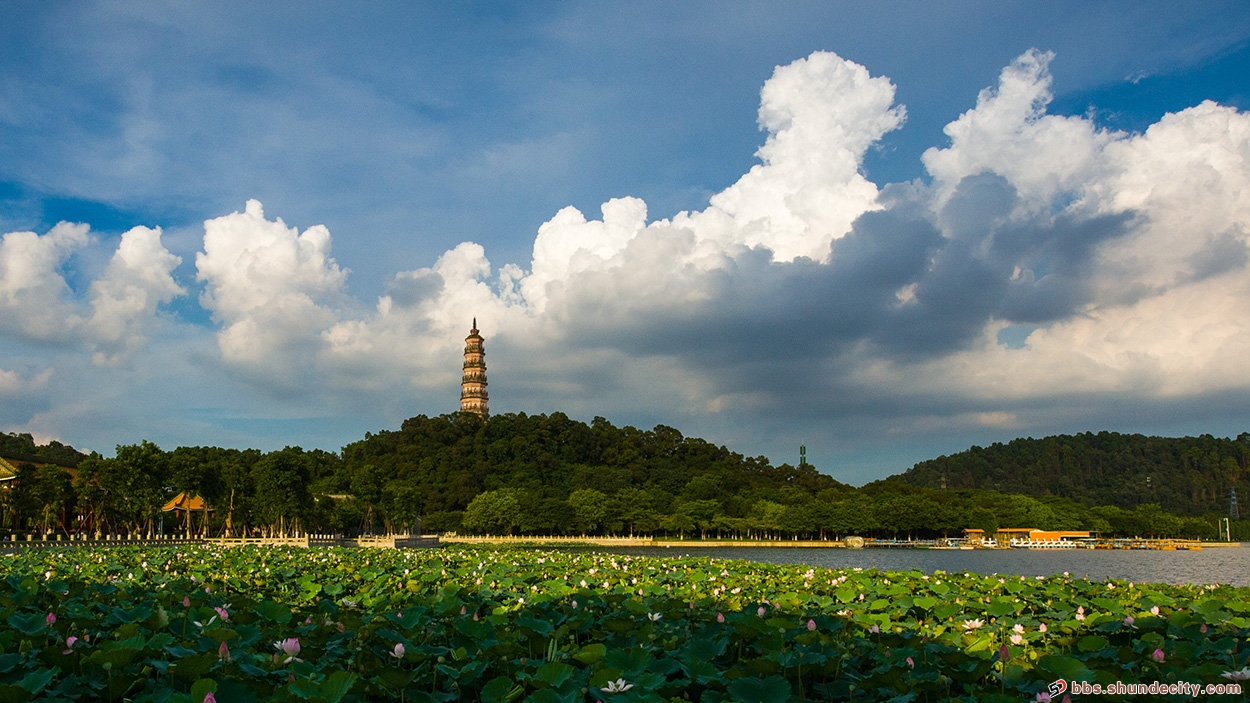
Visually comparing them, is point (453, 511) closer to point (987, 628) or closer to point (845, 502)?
point (845, 502)

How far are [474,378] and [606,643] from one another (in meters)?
140

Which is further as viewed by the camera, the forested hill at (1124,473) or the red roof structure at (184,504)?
the forested hill at (1124,473)

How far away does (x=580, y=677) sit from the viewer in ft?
19.4

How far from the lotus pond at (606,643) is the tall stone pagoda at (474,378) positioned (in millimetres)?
131279

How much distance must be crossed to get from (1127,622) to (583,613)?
5566 mm

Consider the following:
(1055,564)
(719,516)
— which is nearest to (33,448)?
(719,516)

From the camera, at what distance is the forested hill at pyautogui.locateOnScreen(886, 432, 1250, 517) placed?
170125mm

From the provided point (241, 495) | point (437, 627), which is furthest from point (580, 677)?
point (241, 495)

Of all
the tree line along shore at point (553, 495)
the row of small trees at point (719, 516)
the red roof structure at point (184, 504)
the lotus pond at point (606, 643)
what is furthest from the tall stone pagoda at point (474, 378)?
the lotus pond at point (606, 643)

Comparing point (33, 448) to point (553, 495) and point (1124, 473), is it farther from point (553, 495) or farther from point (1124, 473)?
point (1124, 473)

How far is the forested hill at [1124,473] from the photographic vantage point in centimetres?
17012

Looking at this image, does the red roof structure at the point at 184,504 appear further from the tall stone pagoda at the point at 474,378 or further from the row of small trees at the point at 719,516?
the tall stone pagoda at the point at 474,378

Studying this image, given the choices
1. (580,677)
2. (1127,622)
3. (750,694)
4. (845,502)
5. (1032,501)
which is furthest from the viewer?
(1032,501)

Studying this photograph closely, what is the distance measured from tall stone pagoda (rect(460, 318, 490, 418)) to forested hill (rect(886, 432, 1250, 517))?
8501cm
